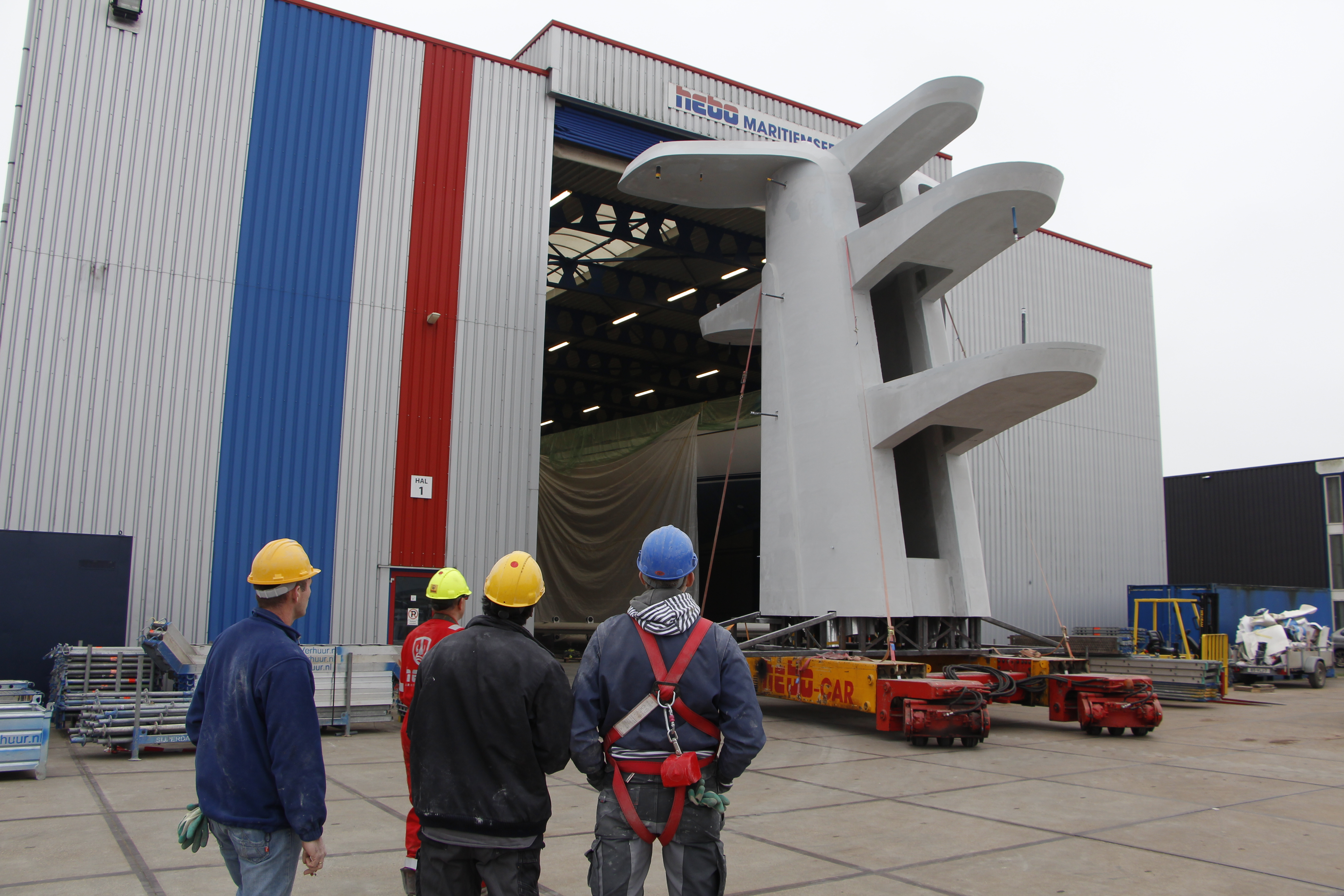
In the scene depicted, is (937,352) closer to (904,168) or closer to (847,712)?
(904,168)

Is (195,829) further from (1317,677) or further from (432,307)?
(1317,677)

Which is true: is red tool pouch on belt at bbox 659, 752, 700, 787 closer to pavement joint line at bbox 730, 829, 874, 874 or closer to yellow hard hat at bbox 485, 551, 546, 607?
yellow hard hat at bbox 485, 551, 546, 607

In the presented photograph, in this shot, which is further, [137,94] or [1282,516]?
[1282,516]

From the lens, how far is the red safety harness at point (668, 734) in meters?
3.56

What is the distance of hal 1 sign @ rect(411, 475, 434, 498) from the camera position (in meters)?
15.7

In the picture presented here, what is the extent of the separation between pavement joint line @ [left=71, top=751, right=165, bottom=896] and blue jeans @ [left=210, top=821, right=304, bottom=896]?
2333 mm

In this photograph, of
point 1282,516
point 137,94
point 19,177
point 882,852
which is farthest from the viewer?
point 1282,516

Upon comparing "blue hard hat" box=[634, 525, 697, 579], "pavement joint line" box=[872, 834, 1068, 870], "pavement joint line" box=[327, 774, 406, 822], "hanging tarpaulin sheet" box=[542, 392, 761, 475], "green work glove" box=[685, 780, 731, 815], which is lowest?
"pavement joint line" box=[327, 774, 406, 822]

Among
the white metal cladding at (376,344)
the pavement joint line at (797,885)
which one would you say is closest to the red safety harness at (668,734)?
the pavement joint line at (797,885)

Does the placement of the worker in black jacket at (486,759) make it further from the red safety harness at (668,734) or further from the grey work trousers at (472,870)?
the red safety harness at (668,734)

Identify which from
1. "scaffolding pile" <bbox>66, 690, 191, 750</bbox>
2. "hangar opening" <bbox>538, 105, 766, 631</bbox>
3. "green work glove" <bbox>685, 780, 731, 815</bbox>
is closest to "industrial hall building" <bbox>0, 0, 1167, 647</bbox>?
"hangar opening" <bbox>538, 105, 766, 631</bbox>

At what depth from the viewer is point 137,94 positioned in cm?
1435

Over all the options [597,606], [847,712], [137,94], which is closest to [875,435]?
[847,712]

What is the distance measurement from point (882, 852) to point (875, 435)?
8.42 metres
